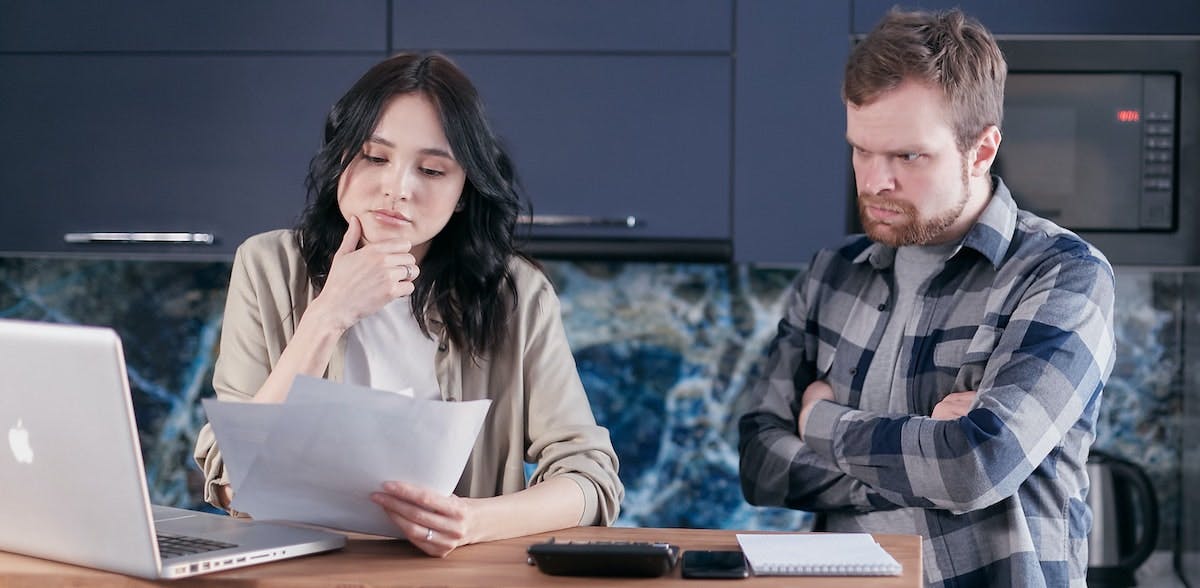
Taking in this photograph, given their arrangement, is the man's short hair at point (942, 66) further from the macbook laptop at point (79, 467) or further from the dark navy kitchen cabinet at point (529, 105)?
the macbook laptop at point (79, 467)

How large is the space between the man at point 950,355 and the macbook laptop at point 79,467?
79 cm

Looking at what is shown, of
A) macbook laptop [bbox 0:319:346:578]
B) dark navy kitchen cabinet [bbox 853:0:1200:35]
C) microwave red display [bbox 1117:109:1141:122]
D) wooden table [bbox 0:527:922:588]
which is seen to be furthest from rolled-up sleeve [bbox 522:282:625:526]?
microwave red display [bbox 1117:109:1141:122]

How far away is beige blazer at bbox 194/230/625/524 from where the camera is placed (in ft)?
5.32

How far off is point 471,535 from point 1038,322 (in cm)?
81

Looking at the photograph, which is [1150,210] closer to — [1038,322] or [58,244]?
[1038,322]

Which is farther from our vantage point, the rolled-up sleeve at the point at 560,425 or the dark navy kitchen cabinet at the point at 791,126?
the dark navy kitchen cabinet at the point at 791,126

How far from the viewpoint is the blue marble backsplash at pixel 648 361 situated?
2.68 meters

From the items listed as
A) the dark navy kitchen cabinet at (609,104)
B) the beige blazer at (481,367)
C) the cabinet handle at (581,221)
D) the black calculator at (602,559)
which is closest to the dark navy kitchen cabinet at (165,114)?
the dark navy kitchen cabinet at (609,104)

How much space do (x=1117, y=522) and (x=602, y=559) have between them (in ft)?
5.87

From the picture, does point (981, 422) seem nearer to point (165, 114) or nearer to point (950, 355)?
point (950, 355)

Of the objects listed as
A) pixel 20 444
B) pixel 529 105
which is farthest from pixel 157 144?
pixel 20 444

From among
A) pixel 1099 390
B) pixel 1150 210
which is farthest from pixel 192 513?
pixel 1150 210

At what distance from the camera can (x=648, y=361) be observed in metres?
2.80

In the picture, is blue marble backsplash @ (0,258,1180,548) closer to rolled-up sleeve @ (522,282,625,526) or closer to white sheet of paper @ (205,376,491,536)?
rolled-up sleeve @ (522,282,625,526)
